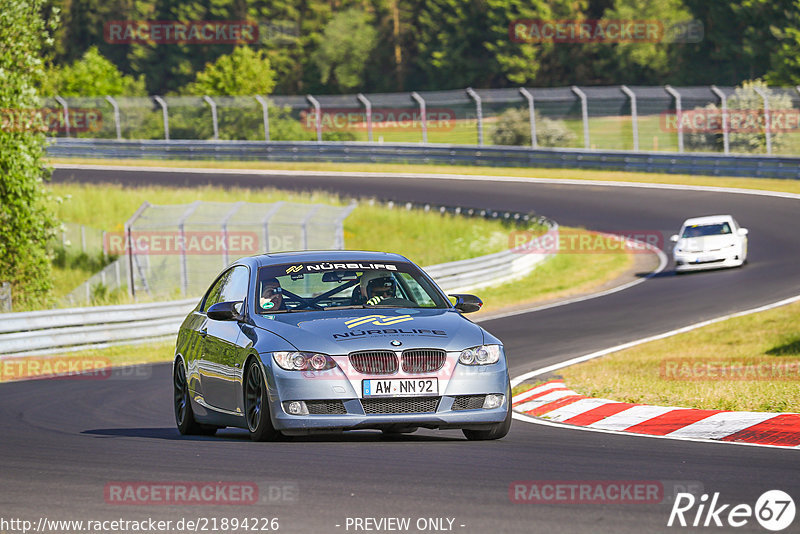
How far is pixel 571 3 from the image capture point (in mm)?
93000

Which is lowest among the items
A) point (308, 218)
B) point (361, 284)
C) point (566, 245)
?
point (566, 245)

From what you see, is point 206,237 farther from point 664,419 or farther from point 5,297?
point 664,419

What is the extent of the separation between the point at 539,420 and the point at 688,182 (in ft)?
108

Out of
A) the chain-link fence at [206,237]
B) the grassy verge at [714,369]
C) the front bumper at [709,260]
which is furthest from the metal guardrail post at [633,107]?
the grassy verge at [714,369]

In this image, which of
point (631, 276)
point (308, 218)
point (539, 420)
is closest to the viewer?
point (539, 420)

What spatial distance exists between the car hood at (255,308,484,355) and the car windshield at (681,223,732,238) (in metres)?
20.4

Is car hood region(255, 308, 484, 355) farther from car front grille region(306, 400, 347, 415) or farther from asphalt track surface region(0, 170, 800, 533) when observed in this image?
asphalt track surface region(0, 170, 800, 533)

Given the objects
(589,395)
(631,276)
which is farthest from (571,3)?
Result: (589,395)

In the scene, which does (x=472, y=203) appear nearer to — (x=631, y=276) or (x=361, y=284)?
(x=631, y=276)

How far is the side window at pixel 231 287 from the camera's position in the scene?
9.84 m

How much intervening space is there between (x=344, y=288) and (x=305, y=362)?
1.39 m

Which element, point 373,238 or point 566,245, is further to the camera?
point 373,238

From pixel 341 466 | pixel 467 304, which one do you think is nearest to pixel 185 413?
pixel 467 304

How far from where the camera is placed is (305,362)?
838 centimetres
